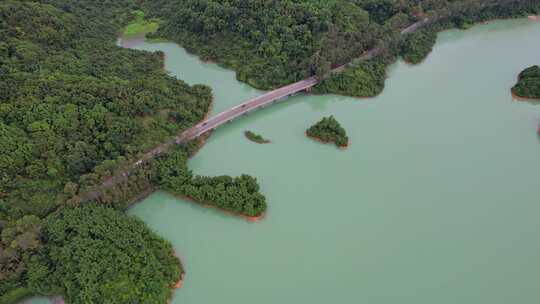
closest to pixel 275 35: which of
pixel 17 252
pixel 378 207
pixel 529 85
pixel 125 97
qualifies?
pixel 125 97

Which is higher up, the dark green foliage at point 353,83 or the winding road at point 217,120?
the dark green foliage at point 353,83

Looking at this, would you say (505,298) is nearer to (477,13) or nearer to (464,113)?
(464,113)

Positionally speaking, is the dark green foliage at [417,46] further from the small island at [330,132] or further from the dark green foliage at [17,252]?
the dark green foliage at [17,252]

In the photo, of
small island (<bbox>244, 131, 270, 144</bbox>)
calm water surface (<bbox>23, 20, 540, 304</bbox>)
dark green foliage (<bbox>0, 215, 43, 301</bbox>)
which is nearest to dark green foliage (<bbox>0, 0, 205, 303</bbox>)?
dark green foliage (<bbox>0, 215, 43, 301</bbox>)

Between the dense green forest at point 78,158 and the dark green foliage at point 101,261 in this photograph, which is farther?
the dense green forest at point 78,158

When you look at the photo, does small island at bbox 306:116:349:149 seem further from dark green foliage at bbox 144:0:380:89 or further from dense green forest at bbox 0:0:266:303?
dense green forest at bbox 0:0:266:303

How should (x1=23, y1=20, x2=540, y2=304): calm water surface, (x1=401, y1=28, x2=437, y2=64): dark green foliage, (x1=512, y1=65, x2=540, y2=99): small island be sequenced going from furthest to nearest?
(x1=401, y1=28, x2=437, y2=64): dark green foliage
(x1=512, y1=65, x2=540, y2=99): small island
(x1=23, y1=20, x2=540, y2=304): calm water surface

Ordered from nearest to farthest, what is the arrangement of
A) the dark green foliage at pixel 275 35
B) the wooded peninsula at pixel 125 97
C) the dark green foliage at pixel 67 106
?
1. the wooded peninsula at pixel 125 97
2. the dark green foliage at pixel 67 106
3. the dark green foliage at pixel 275 35

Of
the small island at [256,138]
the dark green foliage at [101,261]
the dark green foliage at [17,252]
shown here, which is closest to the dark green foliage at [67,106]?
the dark green foliage at [17,252]
